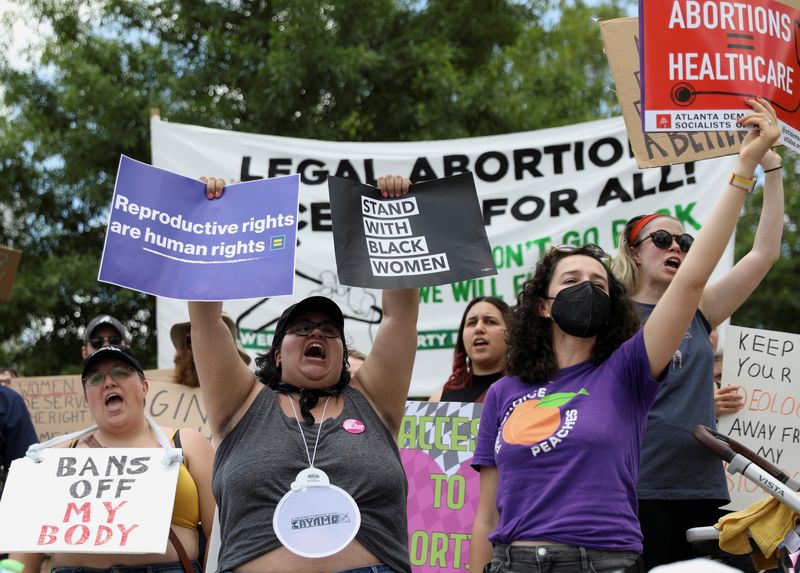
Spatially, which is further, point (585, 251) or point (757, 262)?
point (757, 262)

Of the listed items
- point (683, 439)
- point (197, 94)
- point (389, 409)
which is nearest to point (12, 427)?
point (389, 409)

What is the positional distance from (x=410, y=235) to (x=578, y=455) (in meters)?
1.06

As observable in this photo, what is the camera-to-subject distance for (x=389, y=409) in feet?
12.3

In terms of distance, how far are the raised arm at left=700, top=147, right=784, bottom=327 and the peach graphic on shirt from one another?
3.21 feet

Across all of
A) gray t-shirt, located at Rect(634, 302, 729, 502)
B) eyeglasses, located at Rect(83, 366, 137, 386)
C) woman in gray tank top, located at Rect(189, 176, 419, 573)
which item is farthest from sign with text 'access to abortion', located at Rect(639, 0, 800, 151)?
eyeglasses, located at Rect(83, 366, 137, 386)

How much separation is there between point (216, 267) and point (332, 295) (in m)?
3.60

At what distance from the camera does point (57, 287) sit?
10.2m

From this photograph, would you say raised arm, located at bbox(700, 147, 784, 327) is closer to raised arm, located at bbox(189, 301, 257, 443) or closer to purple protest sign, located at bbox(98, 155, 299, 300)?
purple protest sign, located at bbox(98, 155, 299, 300)

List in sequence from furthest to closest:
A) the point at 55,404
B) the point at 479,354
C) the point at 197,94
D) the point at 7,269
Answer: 1. the point at 197,94
2. the point at 55,404
3. the point at 7,269
4. the point at 479,354

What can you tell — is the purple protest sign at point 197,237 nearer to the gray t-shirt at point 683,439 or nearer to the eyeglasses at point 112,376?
the eyeglasses at point 112,376

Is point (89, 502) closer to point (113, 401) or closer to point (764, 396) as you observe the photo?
point (113, 401)

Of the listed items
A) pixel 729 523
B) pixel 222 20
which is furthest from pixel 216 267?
pixel 222 20

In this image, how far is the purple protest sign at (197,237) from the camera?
3.65 meters

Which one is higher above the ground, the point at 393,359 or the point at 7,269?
the point at 7,269
